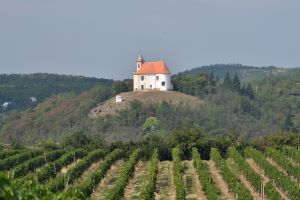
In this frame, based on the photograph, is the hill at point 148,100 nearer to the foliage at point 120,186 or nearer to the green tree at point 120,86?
the green tree at point 120,86

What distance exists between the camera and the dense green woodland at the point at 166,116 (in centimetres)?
9294

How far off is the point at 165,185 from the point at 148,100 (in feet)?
183

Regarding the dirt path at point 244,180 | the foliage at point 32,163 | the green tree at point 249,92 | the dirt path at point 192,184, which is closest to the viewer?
the dirt path at point 244,180

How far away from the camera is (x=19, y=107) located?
156 meters

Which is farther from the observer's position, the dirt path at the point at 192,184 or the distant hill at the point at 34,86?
the distant hill at the point at 34,86

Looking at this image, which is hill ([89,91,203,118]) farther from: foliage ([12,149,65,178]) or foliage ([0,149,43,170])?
foliage ([0,149,43,170])

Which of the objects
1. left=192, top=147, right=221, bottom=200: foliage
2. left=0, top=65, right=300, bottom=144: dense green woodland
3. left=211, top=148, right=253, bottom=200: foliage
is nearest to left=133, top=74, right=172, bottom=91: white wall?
left=0, top=65, right=300, bottom=144: dense green woodland

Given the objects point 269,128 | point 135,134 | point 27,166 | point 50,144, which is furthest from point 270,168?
point 269,128

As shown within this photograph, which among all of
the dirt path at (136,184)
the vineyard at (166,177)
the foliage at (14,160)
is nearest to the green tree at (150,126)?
the vineyard at (166,177)

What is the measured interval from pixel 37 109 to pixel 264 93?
139 feet

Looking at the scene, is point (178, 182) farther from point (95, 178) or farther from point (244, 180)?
point (244, 180)

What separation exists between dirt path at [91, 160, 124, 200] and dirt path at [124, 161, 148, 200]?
46.2 inches

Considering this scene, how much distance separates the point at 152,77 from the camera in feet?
316

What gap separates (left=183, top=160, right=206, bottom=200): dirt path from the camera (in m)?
35.1
